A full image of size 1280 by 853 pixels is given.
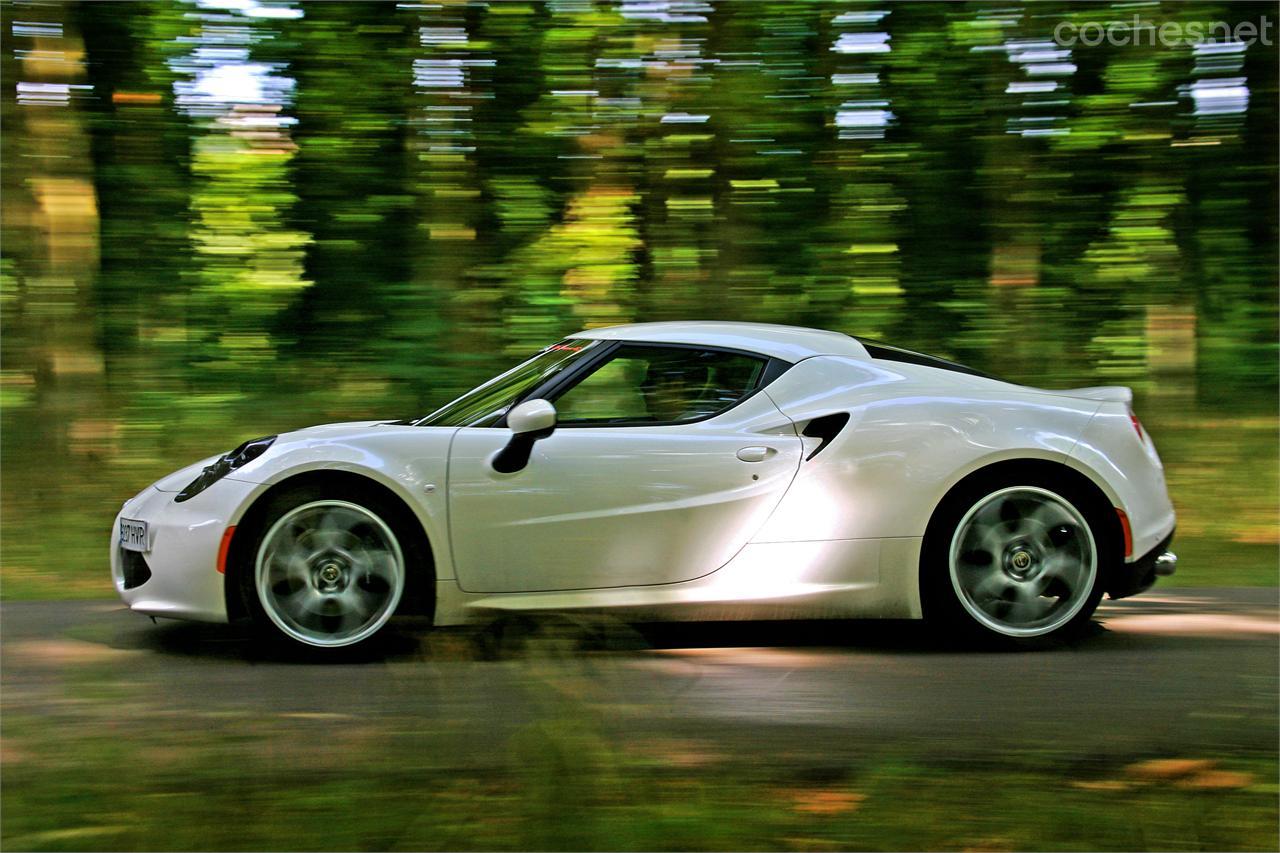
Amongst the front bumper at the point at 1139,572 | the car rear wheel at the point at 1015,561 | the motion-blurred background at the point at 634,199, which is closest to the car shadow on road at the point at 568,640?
the car rear wheel at the point at 1015,561

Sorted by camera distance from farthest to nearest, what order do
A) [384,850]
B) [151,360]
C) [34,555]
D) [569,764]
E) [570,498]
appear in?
[151,360] < [34,555] < [570,498] < [569,764] < [384,850]

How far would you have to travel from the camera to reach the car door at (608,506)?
15.0 feet

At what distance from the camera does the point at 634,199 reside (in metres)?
9.77

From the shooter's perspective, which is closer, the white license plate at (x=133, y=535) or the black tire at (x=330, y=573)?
the black tire at (x=330, y=573)

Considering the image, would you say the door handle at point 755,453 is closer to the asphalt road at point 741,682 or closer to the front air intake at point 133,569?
the asphalt road at point 741,682

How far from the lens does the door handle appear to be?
183 inches

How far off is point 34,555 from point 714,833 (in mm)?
5752

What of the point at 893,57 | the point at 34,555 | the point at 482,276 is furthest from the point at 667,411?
the point at 893,57

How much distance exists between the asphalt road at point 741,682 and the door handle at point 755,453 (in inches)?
29.1

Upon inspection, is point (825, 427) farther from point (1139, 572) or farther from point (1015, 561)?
point (1139, 572)

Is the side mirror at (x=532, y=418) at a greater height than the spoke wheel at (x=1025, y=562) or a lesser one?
greater

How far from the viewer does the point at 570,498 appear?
4.57 m

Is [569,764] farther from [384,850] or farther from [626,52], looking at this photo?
[626,52]

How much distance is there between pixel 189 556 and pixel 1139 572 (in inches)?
139
